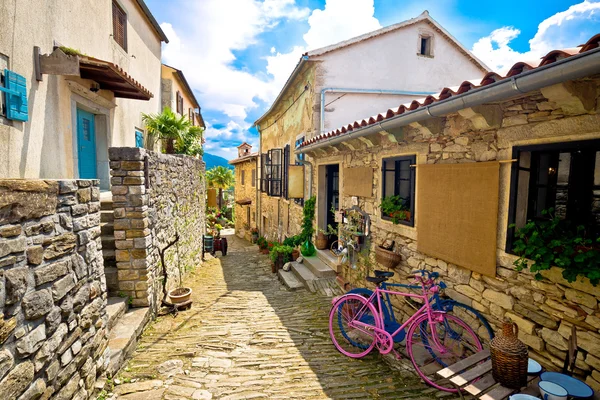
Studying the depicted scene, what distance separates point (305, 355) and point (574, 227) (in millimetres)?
3369

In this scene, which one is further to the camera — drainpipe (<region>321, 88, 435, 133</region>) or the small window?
the small window

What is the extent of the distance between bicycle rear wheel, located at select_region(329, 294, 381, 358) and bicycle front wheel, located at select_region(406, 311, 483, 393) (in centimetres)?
56

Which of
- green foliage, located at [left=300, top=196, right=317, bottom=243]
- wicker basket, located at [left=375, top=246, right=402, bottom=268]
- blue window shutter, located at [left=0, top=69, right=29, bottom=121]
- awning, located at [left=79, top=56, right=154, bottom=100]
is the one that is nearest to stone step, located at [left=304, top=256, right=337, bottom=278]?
green foliage, located at [left=300, top=196, right=317, bottom=243]

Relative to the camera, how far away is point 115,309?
4344 millimetres

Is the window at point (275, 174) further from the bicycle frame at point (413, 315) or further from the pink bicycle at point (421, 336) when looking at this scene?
the bicycle frame at point (413, 315)

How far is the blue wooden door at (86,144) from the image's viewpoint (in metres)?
7.16

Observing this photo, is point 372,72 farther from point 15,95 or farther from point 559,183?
point 15,95

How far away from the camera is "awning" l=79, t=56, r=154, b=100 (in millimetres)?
5637

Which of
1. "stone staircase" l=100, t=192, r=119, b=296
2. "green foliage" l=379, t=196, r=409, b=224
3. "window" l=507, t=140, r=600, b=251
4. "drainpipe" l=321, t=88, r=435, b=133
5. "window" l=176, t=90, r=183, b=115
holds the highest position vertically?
"window" l=176, t=90, r=183, b=115

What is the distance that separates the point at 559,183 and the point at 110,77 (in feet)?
25.0

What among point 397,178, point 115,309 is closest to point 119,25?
point 115,309

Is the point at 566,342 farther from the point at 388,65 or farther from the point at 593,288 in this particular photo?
the point at 388,65

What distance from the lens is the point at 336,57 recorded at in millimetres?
8570

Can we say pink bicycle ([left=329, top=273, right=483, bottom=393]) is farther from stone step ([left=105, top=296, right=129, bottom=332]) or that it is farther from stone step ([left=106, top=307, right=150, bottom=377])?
stone step ([left=105, top=296, right=129, bottom=332])
